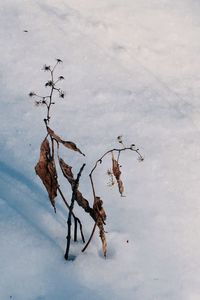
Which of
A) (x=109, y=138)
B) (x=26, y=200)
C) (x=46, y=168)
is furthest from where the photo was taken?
(x=109, y=138)

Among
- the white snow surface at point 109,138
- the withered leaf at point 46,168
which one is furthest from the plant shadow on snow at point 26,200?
the withered leaf at point 46,168

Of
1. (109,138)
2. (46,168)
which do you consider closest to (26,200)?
(46,168)

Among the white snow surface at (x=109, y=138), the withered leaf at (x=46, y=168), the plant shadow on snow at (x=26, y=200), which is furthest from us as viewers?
the plant shadow on snow at (x=26, y=200)

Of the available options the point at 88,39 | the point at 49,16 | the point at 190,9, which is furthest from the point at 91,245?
the point at 190,9

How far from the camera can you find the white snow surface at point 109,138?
2.12m

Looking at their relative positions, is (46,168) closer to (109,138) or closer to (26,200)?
(26,200)

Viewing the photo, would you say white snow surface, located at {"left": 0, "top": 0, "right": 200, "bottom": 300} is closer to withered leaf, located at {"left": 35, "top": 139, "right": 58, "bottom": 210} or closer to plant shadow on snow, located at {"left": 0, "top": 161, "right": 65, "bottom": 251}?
plant shadow on snow, located at {"left": 0, "top": 161, "right": 65, "bottom": 251}

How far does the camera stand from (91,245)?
225 centimetres

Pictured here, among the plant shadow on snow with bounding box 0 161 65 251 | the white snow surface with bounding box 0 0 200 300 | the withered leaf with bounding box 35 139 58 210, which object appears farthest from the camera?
the plant shadow on snow with bounding box 0 161 65 251

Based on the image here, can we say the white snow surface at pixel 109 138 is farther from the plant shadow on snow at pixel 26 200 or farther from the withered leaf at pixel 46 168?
the withered leaf at pixel 46 168

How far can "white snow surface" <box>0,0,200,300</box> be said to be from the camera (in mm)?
2121

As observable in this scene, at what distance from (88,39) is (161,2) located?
871mm

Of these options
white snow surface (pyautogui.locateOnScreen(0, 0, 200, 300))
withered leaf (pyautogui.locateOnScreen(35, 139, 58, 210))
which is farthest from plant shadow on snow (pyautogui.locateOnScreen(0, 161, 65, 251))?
withered leaf (pyautogui.locateOnScreen(35, 139, 58, 210))

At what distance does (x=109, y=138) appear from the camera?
2.83 metres
